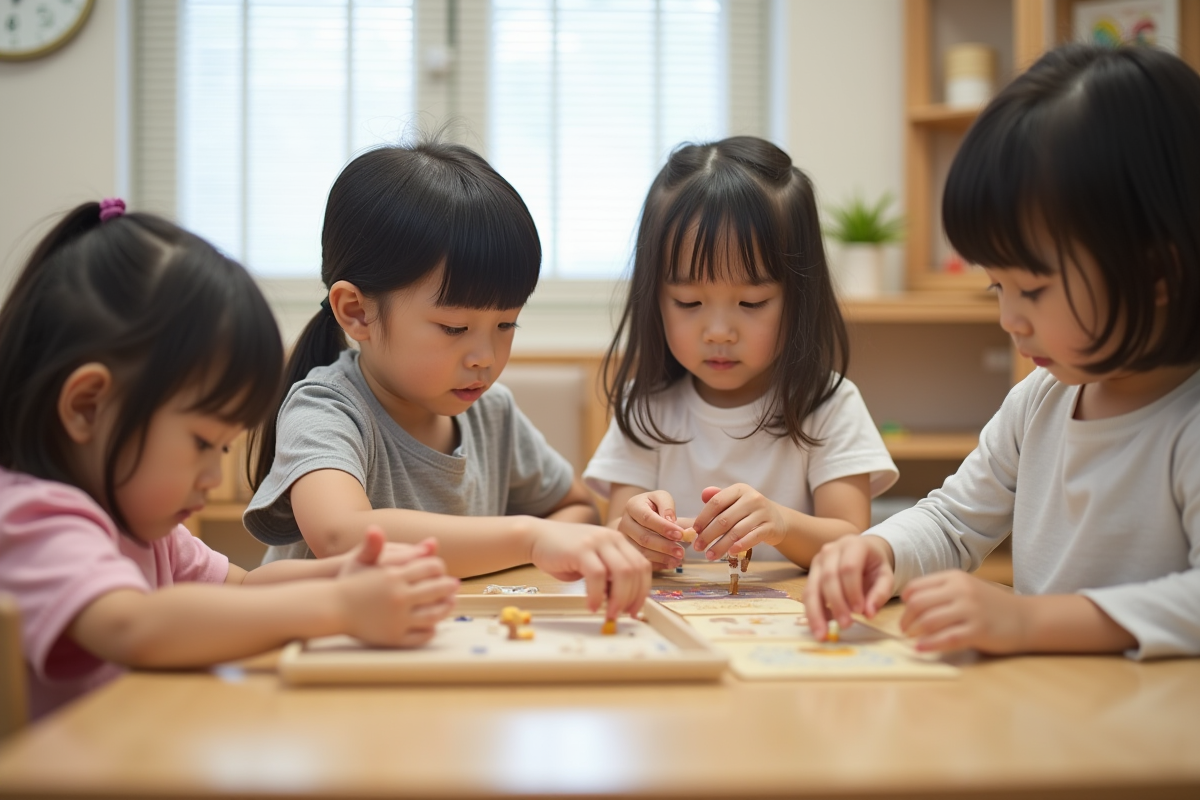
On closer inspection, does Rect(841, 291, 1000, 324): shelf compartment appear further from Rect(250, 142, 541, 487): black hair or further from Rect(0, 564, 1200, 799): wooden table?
Rect(0, 564, 1200, 799): wooden table

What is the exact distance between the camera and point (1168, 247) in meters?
0.85

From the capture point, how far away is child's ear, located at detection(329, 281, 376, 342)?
1319 millimetres

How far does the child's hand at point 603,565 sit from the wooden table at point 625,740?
0.17 m

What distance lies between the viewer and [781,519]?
3.93 ft

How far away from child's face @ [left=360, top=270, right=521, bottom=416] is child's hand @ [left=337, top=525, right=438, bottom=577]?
477 mm

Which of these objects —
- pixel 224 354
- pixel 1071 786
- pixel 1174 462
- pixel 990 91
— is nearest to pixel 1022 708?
pixel 1071 786

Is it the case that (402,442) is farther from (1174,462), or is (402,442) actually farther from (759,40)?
(759,40)

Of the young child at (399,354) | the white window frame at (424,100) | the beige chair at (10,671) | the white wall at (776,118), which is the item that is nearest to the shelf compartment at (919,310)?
the white wall at (776,118)

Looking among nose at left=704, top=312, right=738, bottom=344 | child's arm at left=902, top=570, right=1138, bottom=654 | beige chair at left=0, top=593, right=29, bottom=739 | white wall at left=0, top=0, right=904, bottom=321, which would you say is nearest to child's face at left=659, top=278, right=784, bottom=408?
nose at left=704, top=312, right=738, bottom=344

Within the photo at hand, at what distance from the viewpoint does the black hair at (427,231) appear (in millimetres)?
1271

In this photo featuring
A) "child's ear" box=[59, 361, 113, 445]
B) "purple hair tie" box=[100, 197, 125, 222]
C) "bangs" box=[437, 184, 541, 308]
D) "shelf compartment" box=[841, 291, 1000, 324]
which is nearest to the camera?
"child's ear" box=[59, 361, 113, 445]

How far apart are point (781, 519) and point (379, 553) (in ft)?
1.77

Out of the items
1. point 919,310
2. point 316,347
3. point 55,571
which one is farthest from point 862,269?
point 55,571

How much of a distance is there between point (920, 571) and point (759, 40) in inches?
120
